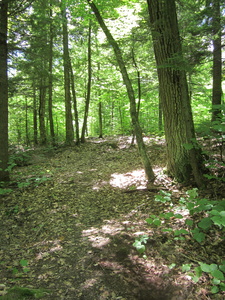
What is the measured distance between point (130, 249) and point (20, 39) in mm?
7803

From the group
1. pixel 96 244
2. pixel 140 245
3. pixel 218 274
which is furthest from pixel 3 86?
pixel 218 274

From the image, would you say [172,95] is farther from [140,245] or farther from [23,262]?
[23,262]

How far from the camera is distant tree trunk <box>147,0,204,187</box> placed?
5055 millimetres

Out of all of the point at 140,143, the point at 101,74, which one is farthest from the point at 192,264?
the point at 101,74

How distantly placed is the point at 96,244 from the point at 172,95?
414 centimetres

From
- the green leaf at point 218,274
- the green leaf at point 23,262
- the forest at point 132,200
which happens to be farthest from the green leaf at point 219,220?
the green leaf at point 23,262

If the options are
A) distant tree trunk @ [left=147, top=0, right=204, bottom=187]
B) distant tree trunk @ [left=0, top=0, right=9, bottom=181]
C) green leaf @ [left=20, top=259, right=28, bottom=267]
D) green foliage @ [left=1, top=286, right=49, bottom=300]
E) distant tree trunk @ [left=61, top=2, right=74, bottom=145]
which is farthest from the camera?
distant tree trunk @ [left=61, top=2, right=74, bottom=145]

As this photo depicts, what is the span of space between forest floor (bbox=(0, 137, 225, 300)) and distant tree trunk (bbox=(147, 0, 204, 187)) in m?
0.53

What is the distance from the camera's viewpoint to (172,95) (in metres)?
5.41

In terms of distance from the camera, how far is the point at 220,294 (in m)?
2.42

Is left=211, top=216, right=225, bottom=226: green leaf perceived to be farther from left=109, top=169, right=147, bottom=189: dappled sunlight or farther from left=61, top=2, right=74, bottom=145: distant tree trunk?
left=61, top=2, right=74, bottom=145: distant tree trunk

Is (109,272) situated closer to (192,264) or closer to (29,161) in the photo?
(192,264)

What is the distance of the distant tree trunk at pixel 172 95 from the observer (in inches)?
199

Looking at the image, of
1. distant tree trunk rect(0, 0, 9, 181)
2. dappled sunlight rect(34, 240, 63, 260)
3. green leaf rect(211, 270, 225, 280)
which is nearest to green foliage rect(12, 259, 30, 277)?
dappled sunlight rect(34, 240, 63, 260)
